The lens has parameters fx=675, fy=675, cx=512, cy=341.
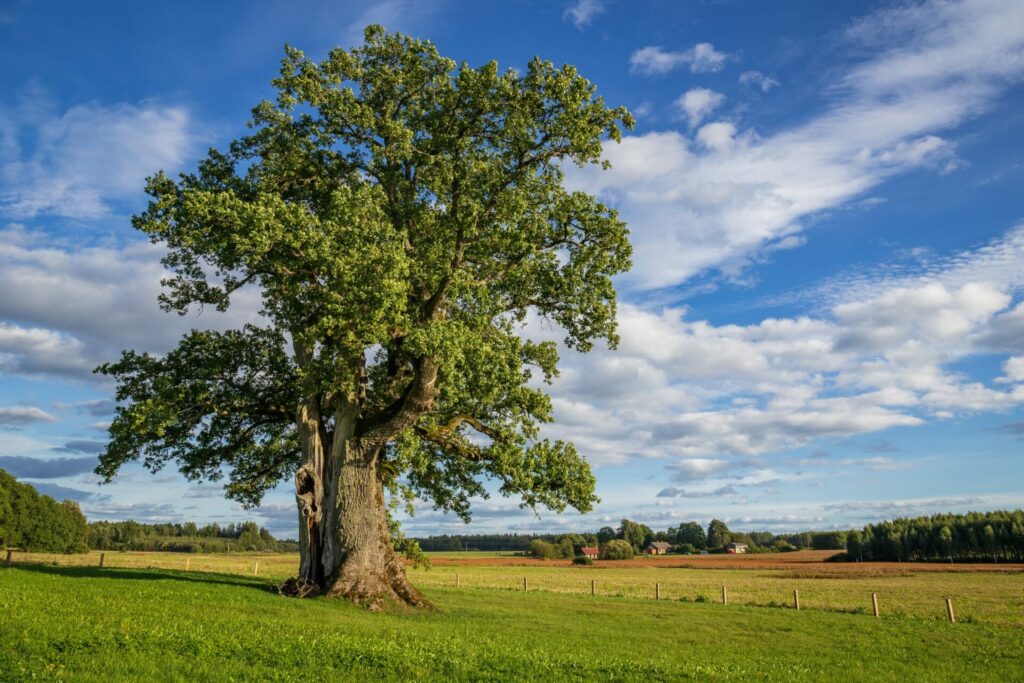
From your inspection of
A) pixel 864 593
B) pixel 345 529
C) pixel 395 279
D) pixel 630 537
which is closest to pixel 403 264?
pixel 395 279

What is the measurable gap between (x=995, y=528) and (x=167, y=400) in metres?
146

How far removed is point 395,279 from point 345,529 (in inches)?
412

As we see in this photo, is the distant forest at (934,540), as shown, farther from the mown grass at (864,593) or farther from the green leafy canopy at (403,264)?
the green leafy canopy at (403,264)

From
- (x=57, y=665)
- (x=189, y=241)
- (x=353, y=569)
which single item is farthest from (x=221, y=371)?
(x=57, y=665)

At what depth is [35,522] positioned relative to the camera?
9356 centimetres

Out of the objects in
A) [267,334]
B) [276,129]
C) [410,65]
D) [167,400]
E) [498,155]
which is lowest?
[167,400]

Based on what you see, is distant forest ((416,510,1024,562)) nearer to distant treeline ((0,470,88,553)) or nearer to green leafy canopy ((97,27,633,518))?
distant treeline ((0,470,88,553))

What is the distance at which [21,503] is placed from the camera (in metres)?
90.2

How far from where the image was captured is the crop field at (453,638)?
1405 centimetres

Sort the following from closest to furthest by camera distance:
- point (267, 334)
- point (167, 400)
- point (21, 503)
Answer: point (167, 400) < point (267, 334) < point (21, 503)

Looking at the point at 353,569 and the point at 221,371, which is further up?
the point at 221,371

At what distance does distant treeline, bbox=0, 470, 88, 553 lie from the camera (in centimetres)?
8531

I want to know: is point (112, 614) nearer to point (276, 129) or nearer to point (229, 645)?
point (229, 645)

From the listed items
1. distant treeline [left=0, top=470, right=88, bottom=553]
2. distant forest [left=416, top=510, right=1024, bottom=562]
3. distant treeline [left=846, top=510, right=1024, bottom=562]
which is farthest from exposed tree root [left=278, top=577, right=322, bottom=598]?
distant treeline [left=846, top=510, right=1024, bottom=562]
